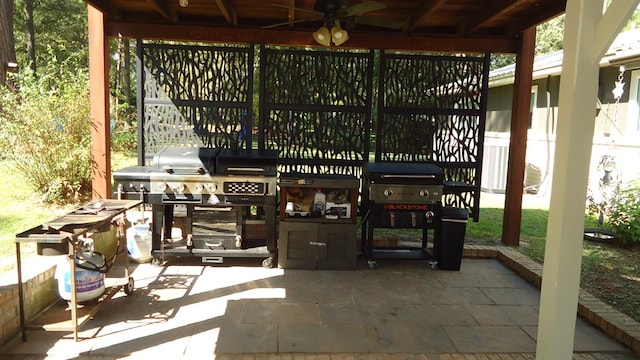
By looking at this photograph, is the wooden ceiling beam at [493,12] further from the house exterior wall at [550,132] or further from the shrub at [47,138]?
the shrub at [47,138]

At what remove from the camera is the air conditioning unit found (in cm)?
1035

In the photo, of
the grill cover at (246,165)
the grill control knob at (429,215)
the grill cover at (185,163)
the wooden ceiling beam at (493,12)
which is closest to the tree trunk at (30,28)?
the grill cover at (185,163)

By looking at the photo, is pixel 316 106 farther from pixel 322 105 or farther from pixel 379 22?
pixel 379 22

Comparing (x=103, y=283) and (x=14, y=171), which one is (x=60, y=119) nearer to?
(x=14, y=171)

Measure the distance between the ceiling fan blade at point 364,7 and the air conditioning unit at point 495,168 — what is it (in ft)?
23.9

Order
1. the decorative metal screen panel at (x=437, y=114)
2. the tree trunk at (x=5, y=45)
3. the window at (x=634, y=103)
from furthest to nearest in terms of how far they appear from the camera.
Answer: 1. the tree trunk at (x=5, y=45)
2. the window at (x=634, y=103)
3. the decorative metal screen panel at (x=437, y=114)

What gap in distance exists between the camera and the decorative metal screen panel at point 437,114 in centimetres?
587

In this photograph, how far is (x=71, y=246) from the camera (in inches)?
118

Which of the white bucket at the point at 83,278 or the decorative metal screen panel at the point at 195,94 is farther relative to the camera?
the decorative metal screen panel at the point at 195,94

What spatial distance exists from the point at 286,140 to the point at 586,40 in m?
3.88

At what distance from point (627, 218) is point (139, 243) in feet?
20.7

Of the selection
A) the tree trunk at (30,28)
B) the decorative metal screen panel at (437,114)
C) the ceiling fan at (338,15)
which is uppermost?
the tree trunk at (30,28)

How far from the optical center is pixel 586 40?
2.44 metres

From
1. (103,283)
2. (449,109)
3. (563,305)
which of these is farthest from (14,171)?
(563,305)
